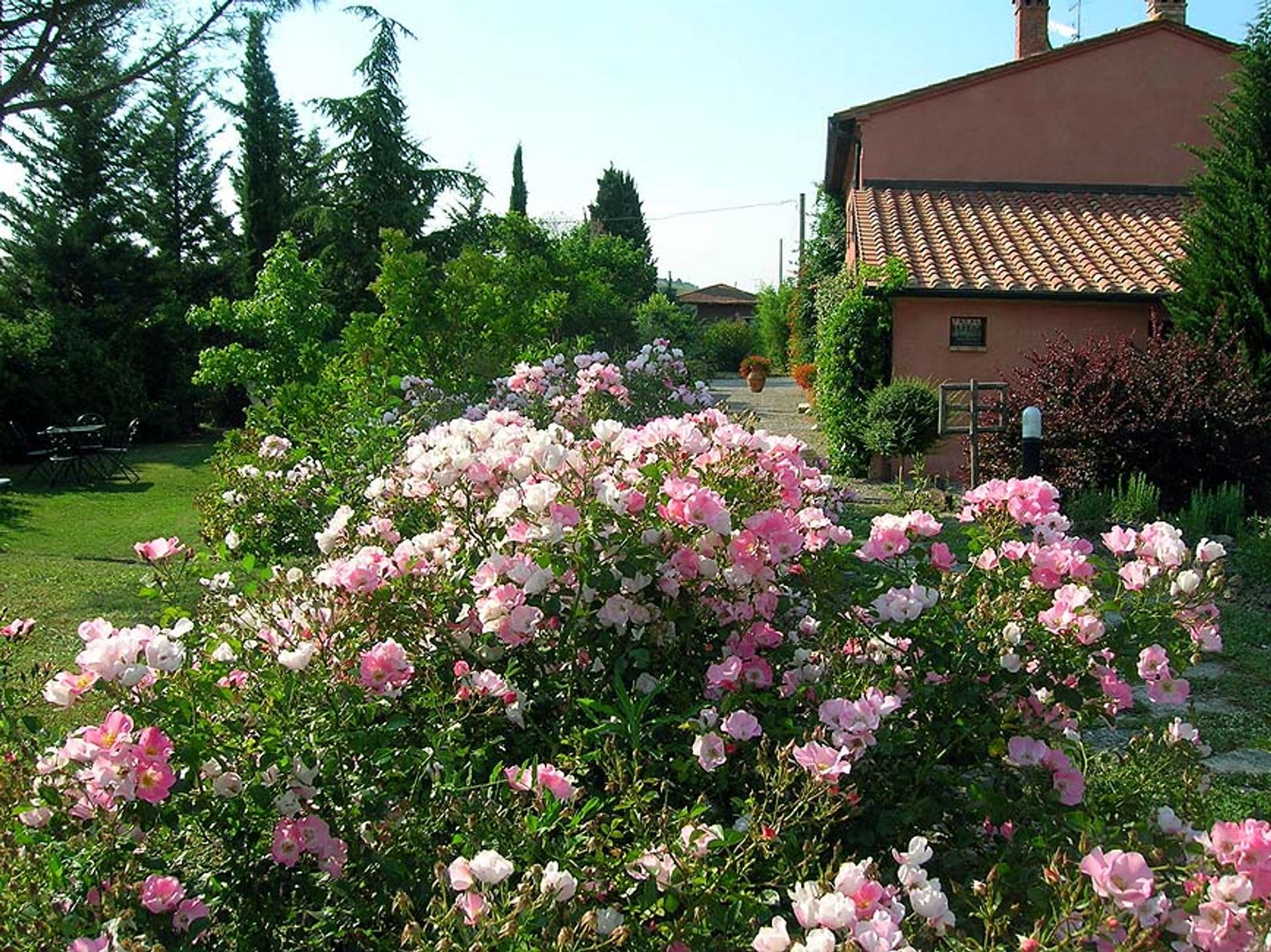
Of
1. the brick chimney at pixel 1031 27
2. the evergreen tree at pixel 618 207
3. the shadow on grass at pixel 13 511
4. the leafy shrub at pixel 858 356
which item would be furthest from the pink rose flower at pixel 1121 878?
the evergreen tree at pixel 618 207

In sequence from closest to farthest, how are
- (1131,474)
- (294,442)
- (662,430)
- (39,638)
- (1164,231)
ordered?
(662,430), (39,638), (294,442), (1131,474), (1164,231)

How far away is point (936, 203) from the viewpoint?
54.2 ft

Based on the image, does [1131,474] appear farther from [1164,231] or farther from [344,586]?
[344,586]

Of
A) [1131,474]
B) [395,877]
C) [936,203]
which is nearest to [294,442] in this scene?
[395,877]

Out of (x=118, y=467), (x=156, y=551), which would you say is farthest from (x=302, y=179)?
(x=156, y=551)

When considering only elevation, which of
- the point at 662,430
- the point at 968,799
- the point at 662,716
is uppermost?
the point at 662,430

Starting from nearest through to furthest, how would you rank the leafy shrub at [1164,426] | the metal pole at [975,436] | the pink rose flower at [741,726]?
1. the pink rose flower at [741,726]
2. the leafy shrub at [1164,426]
3. the metal pole at [975,436]

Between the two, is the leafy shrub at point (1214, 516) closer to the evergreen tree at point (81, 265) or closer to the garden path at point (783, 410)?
the garden path at point (783, 410)

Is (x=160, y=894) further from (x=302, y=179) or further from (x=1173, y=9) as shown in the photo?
(x=302, y=179)

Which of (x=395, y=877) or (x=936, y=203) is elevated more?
(x=936, y=203)

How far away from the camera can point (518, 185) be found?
40.8 meters

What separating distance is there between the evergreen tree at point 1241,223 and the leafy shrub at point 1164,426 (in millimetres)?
1272

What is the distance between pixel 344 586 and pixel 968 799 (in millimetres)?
1374

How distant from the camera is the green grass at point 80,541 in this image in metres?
6.83
